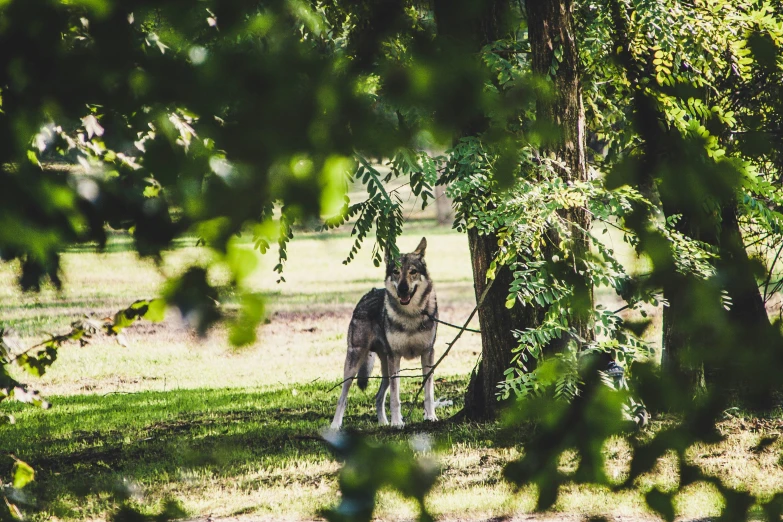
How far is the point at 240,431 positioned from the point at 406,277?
2.42 meters

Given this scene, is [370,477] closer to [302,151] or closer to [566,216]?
[302,151]

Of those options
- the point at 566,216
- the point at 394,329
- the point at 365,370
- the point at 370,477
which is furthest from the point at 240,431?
the point at 370,477

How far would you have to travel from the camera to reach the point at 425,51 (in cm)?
127

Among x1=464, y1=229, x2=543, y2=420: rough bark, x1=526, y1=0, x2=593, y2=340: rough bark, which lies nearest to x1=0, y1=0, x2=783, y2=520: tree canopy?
x1=526, y1=0, x2=593, y2=340: rough bark

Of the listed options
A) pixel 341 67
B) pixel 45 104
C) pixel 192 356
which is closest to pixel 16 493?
pixel 45 104

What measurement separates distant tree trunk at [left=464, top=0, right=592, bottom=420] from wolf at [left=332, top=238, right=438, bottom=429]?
30.3 inches

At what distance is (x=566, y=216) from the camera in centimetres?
741

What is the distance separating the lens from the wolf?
376 inches

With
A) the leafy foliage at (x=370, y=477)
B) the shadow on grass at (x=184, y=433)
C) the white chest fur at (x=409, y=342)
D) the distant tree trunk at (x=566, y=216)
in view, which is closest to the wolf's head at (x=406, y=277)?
the white chest fur at (x=409, y=342)

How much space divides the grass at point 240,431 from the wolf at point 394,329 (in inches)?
17.9

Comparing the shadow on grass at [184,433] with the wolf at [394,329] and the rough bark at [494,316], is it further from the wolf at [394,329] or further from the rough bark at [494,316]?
the rough bark at [494,316]

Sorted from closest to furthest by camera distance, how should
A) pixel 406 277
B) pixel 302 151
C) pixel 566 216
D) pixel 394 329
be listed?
pixel 302 151
pixel 566 216
pixel 394 329
pixel 406 277

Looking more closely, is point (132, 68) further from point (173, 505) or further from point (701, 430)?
point (701, 430)

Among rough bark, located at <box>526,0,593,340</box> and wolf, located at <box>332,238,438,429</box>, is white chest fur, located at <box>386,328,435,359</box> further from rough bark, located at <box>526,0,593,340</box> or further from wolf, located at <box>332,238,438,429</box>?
rough bark, located at <box>526,0,593,340</box>
